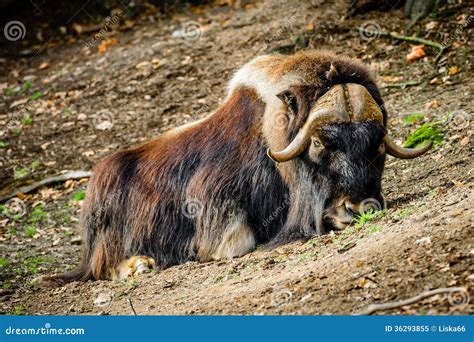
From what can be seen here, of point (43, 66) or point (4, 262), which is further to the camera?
point (43, 66)

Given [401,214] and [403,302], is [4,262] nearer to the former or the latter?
[401,214]

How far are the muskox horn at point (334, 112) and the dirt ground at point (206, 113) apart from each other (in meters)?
0.57

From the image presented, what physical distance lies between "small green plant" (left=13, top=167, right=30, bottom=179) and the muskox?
2.24 metres

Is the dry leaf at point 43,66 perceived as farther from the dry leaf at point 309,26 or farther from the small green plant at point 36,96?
the dry leaf at point 309,26

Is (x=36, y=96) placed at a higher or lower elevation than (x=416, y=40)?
lower

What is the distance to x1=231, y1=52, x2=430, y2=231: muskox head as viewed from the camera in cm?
→ 497

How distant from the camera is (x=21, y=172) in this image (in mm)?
8141

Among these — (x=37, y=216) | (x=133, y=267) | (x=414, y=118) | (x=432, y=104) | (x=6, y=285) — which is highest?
(x=432, y=104)

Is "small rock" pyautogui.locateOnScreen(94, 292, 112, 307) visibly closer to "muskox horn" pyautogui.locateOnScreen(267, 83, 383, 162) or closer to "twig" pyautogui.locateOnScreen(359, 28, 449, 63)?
"muskox horn" pyautogui.locateOnScreen(267, 83, 383, 162)

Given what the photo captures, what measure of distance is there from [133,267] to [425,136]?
2.35 m

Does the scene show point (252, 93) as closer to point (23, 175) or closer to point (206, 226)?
point (206, 226)

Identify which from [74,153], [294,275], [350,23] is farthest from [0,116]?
[294,275]

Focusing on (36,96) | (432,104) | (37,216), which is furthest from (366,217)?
(36,96)

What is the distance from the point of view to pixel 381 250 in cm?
424
